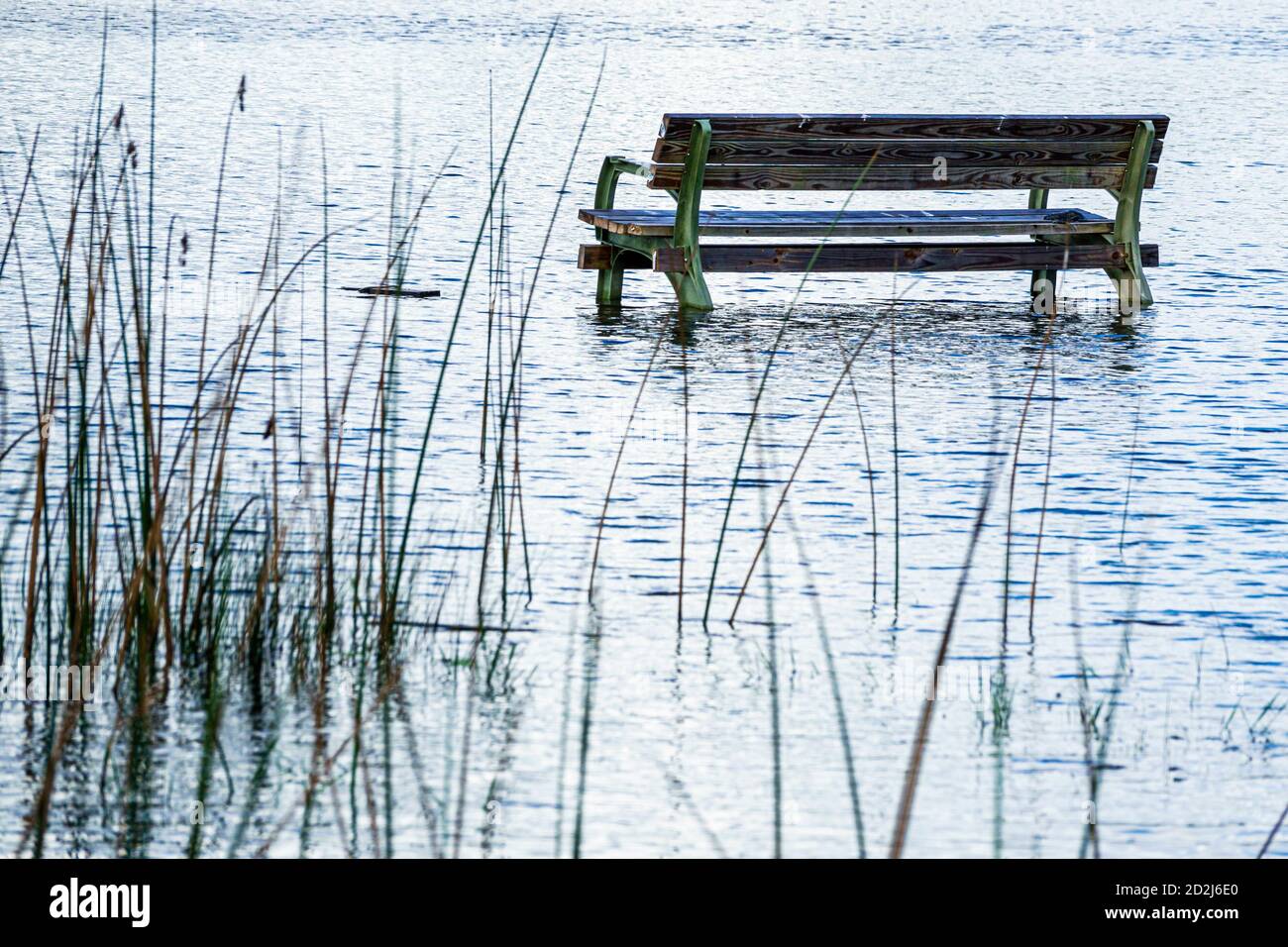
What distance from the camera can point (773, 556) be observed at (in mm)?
5512

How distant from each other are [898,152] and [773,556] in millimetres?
3995

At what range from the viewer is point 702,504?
597cm

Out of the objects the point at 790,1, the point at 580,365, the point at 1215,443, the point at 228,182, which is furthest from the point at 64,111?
the point at 790,1

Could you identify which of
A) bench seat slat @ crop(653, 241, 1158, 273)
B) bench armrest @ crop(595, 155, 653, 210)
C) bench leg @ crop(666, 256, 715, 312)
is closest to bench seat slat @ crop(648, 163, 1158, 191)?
bench seat slat @ crop(653, 241, 1158, 273)

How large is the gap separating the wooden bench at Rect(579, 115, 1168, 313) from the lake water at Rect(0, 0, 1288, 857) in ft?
0.93

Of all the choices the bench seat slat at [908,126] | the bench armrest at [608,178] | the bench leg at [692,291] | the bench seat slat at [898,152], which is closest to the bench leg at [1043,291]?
the bench seat slat at [898,152]

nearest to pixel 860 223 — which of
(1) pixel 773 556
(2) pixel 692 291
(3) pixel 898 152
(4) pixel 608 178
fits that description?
(3) pixel 898 152

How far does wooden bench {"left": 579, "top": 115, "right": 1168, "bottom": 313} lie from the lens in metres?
8.83

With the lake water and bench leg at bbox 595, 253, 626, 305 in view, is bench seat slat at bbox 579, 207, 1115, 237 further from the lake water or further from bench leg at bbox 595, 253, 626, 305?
the lake water

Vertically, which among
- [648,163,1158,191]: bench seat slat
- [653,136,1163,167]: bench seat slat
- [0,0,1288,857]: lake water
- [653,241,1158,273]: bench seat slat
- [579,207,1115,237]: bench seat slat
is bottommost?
[0,0,1288,857]: lake water

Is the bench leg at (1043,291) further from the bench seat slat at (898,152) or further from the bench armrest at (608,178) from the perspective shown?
the bench armrest at (608,178)
